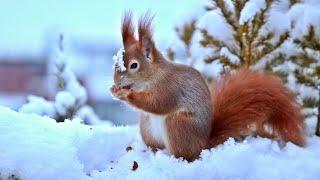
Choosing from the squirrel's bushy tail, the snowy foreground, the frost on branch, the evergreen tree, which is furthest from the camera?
the frost on branch

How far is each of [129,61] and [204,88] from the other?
21 cm

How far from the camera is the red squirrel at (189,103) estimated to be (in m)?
1.49

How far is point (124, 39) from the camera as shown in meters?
1.55

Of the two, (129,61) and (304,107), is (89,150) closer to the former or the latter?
(129,61)

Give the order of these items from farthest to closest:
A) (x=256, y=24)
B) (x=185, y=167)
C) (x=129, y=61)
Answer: (x=256, y=24)
(x=129, y=61)
(x=185, y=167)

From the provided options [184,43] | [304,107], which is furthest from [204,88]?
[184,43]

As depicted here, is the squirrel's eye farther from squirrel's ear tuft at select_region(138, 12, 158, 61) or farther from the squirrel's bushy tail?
the squirrel's bushy tail

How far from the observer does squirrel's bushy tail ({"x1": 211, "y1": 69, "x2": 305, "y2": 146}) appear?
1597 millimetres

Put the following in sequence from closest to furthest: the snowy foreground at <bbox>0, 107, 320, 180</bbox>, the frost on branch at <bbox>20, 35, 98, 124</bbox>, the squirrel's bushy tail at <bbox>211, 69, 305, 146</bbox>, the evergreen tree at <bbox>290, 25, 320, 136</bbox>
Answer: the snowy foreground at <bbox>0, 107, 320, 180</bbox> → the squirrel's bushy tail at <bbox>211, 69, 305, 146</bbox> → the evergreen tree at <bbox>290, 25, 320, 136</bbox> → the frost on branch at <bbox>20, 35, 98, 124</bbox>

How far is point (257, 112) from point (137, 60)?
1.17ft

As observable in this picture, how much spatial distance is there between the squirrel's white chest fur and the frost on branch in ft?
1.91

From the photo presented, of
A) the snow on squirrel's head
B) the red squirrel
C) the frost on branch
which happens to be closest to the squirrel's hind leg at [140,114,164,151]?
the red squirrel

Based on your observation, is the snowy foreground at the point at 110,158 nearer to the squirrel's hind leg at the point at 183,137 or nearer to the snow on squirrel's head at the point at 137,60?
the squirrel's hind leg at the point at 183,137

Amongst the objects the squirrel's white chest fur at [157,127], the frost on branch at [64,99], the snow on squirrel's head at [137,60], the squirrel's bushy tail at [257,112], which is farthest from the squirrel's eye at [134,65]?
the frost on branch at [64,99]
